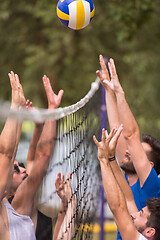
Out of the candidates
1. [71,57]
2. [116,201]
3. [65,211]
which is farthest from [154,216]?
[71,57]

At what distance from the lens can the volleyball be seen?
447 cm

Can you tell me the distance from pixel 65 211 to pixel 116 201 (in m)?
0.45

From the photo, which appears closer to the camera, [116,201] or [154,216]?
[116,201]

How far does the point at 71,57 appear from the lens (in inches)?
596

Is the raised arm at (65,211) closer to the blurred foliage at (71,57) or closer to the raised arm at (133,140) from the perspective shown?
the raised arm at (133,140)

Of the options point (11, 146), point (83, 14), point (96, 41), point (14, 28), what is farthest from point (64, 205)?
point (96, 41)

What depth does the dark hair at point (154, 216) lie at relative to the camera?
2.77 meters

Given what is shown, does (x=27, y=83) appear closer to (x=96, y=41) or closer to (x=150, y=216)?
(x=96, y=41)

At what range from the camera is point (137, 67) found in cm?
1445

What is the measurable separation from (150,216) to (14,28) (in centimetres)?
1106

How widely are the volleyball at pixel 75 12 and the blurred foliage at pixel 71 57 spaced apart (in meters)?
7.60

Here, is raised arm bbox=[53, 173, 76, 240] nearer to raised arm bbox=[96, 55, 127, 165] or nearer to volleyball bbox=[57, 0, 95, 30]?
raised arm bbox=[96, 55, 127, 165]

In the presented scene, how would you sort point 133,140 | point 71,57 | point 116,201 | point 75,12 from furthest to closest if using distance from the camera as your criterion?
point 71,57 < point 75,12 < point 133,140 < point 116,201

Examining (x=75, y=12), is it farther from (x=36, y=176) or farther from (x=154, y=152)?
(x=36, y=176)
